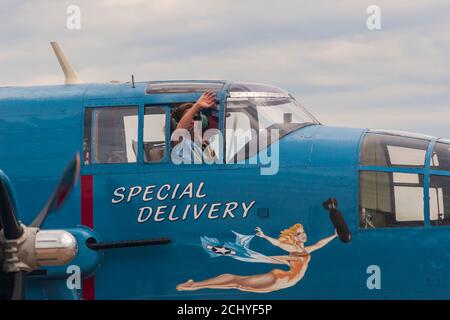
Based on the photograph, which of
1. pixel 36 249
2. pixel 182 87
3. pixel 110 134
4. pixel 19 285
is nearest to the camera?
pixel 36 249

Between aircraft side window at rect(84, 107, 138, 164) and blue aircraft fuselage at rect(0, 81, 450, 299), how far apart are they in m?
0.10

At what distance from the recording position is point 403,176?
1641cm

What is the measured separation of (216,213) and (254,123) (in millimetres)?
1619

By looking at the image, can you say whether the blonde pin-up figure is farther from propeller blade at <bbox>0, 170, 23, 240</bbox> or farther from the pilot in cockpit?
propeller blade at <bbox>0, 170, 23, 240</bbox>

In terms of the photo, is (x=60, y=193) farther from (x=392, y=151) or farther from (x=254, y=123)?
(x=392, y=151)

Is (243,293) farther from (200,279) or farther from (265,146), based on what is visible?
(265,146)

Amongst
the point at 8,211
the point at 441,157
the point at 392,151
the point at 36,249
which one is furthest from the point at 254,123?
the point at 8,211

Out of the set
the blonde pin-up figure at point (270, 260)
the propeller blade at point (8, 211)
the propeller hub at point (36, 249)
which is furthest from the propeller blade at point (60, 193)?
Result: the blonde pin-up figure at point (270, 260)

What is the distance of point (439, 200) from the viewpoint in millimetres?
16266

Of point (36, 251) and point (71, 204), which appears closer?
point (36, 251)
